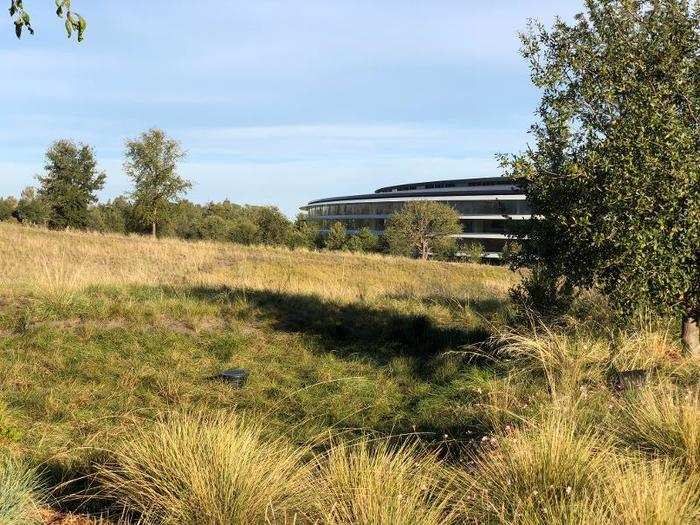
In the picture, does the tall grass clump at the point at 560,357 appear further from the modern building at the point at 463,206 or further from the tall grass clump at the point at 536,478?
the modern building at the point at 463,206

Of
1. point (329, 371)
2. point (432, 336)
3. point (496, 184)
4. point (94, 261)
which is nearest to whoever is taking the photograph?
point (329, 371)

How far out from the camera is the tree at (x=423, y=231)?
79000 mm

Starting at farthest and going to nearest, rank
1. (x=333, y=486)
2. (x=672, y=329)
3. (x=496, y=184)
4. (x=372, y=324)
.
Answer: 1. (x=496, y=184)
2. (x=372, y=324)
3. (x=672, y=329)
4. (x=333, y=486)

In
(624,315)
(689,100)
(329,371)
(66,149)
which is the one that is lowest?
(329,371)

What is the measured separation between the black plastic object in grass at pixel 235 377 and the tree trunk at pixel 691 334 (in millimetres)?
6551

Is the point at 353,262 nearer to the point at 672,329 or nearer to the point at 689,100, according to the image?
the point at 672,329

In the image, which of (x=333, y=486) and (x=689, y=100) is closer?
(x=333, y=486)

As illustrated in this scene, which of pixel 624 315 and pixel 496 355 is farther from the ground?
pixel 624 315

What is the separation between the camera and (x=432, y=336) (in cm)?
1170

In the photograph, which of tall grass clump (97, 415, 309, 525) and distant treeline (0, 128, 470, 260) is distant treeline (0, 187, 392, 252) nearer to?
distant treeline (0, 128, 470, 260)

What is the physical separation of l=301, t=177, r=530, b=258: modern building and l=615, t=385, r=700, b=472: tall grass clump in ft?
246

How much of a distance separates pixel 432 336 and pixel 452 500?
24.0ft

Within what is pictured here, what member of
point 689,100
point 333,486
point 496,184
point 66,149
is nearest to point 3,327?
point 333,486

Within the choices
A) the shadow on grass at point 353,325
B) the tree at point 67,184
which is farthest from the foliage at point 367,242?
the shadow on grass at point 353,325
